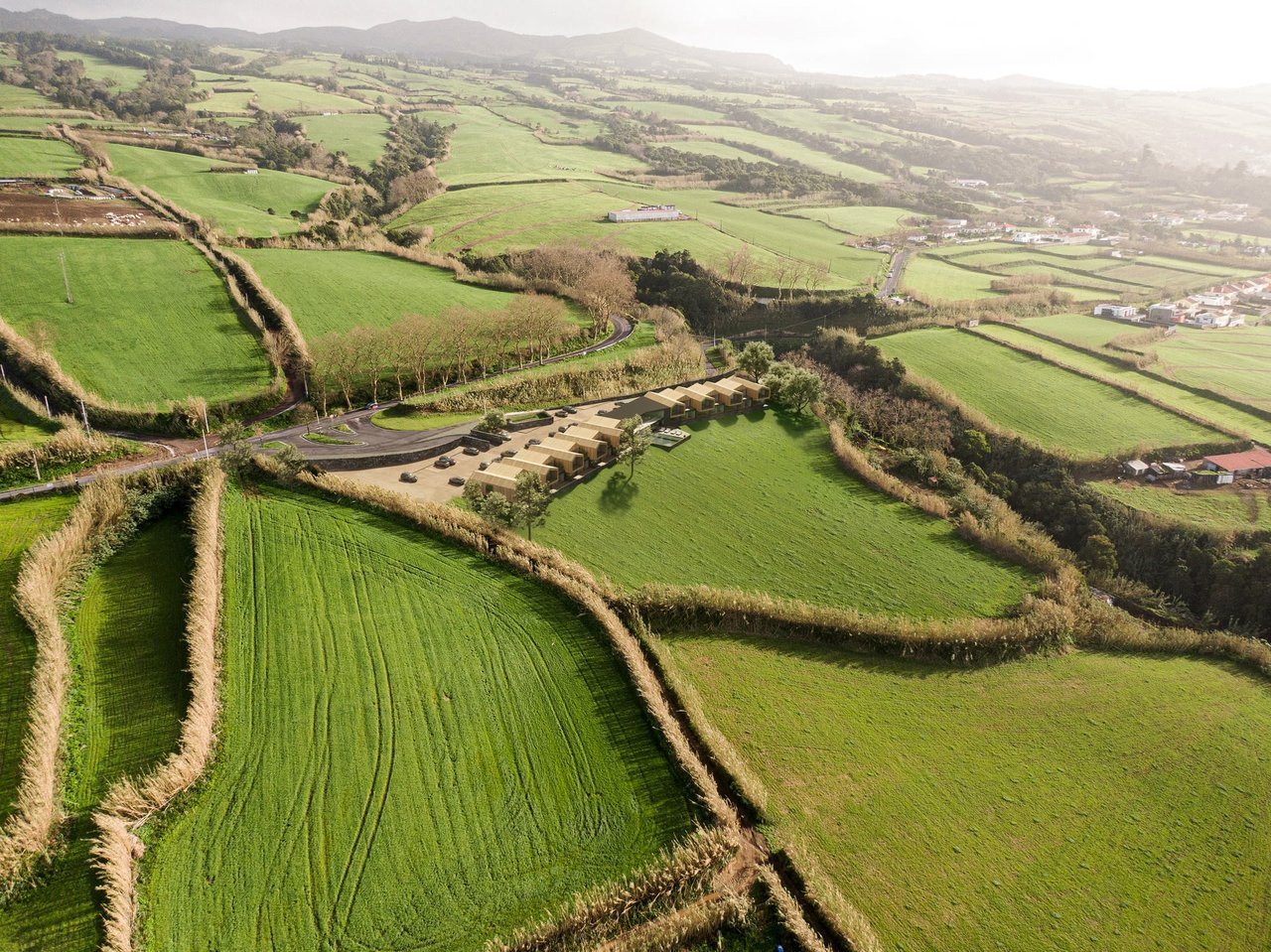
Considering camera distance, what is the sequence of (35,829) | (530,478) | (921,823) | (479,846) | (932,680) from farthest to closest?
(530,478), (932,680), (921,823), (479,846), (35,829)

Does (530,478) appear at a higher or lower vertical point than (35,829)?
higher

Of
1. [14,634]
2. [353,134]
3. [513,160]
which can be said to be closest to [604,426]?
[14,634]

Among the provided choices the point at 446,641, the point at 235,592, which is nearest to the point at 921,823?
the point at 446,641

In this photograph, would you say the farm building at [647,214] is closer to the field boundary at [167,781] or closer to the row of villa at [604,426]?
the row of villa at [604,426]

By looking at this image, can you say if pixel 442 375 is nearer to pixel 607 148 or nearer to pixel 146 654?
pixel 146 654

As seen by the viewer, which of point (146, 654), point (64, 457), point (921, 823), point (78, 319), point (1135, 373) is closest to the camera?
point (921, 823)

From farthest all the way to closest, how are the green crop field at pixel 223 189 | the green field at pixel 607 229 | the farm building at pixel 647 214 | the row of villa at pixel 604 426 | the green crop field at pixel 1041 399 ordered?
the farm building at pixel 647 214 → the green field at pixel 607 229 → the green crop field at pixel 223 189 → the green crop field at pixel 1041 399 → the row of villa at pixel 604 426

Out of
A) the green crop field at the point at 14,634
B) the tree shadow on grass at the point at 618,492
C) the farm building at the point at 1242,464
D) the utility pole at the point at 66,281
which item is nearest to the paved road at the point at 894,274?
the farm building at the point at 1242,464
